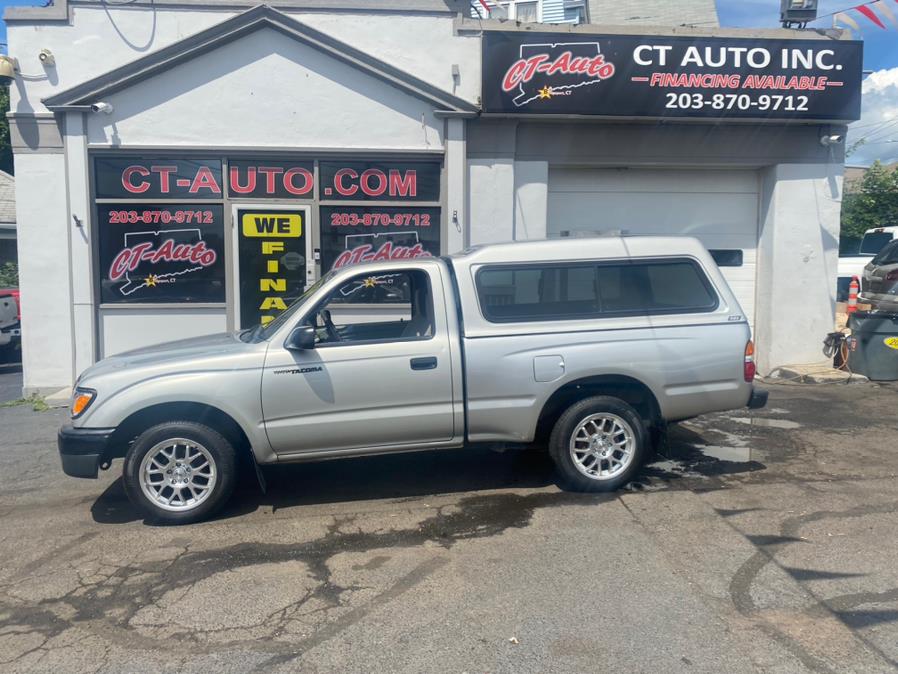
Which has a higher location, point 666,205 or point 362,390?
point 666,205

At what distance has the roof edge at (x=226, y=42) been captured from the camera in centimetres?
984

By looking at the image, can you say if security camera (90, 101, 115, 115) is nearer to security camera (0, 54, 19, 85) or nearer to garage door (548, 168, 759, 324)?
security camera (0, 54, 19, 85)

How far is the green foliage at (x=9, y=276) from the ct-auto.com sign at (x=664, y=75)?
1353 centimetres

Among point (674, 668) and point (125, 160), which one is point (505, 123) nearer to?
point (125, 160)

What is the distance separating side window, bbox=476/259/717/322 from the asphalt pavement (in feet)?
4.72

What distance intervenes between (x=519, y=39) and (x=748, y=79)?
125 inches

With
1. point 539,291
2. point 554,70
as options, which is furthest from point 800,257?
point 539,291

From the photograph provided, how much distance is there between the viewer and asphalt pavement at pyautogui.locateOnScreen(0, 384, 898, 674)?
3.68 meters

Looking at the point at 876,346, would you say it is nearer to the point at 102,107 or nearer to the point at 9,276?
the point at 102,107

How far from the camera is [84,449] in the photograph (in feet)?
17.4

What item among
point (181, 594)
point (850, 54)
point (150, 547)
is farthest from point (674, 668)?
point (850, 54)

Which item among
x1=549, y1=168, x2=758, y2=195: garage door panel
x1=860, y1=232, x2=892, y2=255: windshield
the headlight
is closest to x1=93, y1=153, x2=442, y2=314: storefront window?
x1=549, y1=168, x2=758, y2=195: garage door panel

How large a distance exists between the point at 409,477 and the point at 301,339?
178 cm

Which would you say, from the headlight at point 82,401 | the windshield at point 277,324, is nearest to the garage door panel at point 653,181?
the windshield at point 277,324
